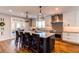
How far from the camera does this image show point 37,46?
311cm

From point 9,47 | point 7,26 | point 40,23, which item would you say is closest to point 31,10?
point 40,23

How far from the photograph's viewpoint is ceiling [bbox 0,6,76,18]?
8.07 ft

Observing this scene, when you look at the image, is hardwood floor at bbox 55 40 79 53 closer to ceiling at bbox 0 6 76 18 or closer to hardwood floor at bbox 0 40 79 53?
hardwood floor at bbox 0 40 79 53

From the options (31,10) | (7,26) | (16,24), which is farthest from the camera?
(16,24)

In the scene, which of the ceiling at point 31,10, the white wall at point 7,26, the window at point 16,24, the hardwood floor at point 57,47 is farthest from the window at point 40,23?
the white wall at point 7,26

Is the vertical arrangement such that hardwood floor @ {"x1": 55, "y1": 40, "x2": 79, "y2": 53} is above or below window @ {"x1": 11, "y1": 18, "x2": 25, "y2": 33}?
below

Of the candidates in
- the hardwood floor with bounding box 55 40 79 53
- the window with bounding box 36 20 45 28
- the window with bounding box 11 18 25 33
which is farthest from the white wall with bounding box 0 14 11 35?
the hardwood floor with bounding box 55 40 79 53

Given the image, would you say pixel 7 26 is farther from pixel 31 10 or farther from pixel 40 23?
pixel 40 23

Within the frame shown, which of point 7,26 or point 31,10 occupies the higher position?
point 31,10

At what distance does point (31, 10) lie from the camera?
2557 millimetres

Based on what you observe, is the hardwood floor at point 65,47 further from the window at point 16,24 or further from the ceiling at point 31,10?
the window at point 16,24

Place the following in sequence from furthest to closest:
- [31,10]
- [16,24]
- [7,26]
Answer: [16,24] < [7,26] < [31,10]

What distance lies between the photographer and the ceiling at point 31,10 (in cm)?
246
